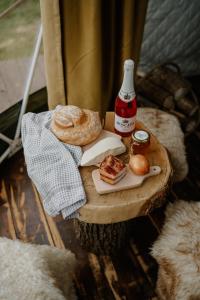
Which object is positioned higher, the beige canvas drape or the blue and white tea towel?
the beige canvas drape

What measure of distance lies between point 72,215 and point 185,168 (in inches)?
29.9

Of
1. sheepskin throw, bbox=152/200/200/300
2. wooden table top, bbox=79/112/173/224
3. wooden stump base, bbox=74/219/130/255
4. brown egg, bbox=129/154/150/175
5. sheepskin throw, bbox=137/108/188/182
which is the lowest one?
wooden stump base, bbox=74/219/130/255

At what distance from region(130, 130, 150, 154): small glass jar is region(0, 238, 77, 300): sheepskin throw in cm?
56

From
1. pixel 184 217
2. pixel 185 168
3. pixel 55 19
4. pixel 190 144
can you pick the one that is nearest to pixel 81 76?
pixel 55 19

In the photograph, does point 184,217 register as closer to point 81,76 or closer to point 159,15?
point 81,76

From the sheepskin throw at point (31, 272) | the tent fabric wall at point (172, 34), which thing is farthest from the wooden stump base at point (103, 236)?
the tent fabric wall at point (172, 34)

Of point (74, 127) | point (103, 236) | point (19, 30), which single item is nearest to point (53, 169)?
point (74, 127)

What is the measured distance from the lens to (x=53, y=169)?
1361 mm

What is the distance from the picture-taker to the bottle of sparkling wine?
139cm

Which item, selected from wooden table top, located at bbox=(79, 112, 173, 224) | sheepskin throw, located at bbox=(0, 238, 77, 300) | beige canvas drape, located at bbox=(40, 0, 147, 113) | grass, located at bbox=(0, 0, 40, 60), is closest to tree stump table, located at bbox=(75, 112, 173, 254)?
wooden table top, located at bbox=(79, 112, 173, 224)

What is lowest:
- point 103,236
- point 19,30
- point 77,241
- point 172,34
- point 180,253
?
point 77,241

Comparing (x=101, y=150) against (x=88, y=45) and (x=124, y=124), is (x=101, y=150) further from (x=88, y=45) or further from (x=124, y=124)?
(x=88, y=45)

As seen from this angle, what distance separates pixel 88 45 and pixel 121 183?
0.78m

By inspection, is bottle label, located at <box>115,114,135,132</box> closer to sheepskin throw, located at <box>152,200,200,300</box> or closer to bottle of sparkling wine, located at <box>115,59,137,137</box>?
bottle of sparkling wine, located at <box>115,59,137,137</box>
